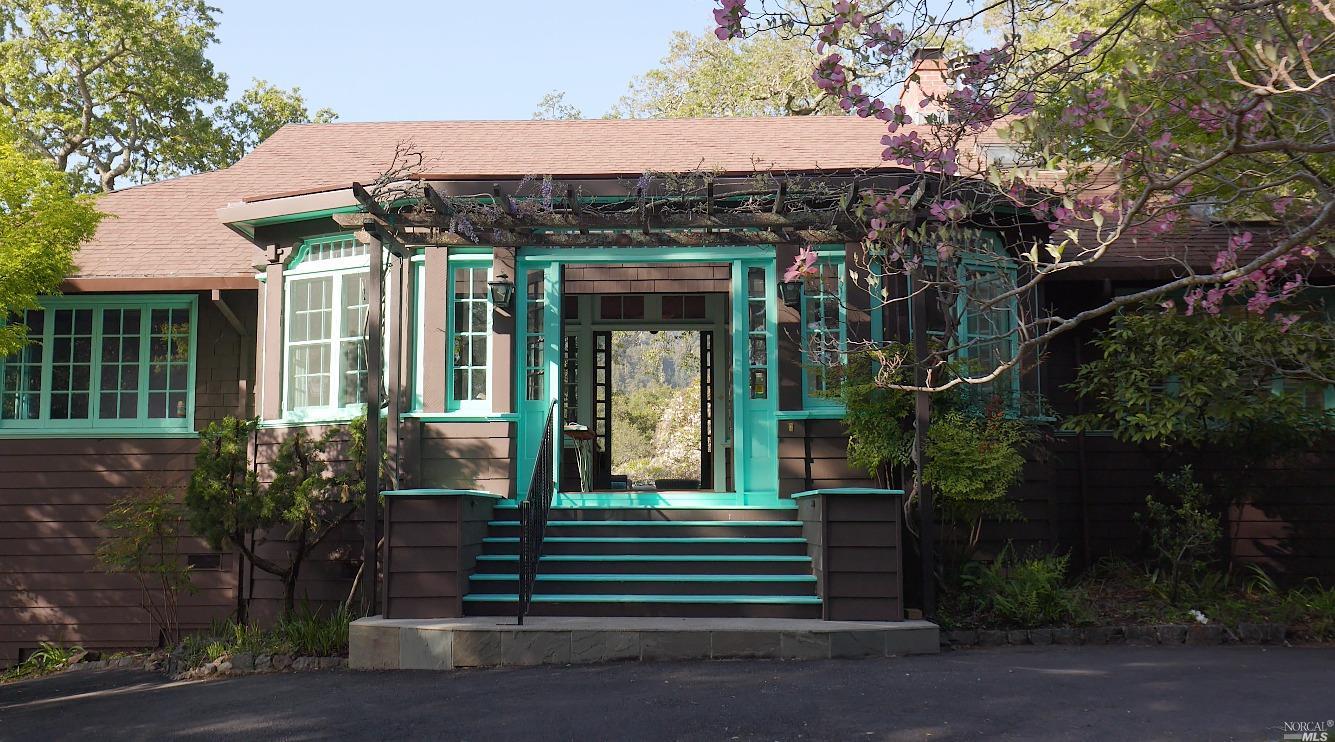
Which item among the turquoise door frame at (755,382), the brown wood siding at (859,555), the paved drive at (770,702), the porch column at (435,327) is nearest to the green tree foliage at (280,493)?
the porch column at (435,327)

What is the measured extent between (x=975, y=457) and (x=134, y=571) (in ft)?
23.7

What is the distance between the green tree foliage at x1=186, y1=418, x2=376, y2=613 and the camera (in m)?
9.15

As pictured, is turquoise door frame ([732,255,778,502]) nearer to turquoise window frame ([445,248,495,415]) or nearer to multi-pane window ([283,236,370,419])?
turquoise window frame ([445,248,495,415])

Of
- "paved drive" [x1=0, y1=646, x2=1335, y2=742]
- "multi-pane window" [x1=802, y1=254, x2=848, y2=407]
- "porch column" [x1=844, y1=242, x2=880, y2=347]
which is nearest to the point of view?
"paved drive" [x1=0, y1=646, x2=1335, y2=742]

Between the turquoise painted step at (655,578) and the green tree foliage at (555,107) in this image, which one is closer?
the turquoise painted step at (655,578)

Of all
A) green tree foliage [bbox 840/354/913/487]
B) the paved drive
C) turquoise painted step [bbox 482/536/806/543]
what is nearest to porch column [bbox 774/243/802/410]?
green tree foliage [bbox 840/354/913/487]

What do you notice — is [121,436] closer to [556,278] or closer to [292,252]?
[292,252]

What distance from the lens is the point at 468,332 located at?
9938 mm

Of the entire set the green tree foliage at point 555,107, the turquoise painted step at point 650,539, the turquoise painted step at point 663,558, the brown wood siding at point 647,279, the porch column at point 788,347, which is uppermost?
the green tree foliage at point 555,107

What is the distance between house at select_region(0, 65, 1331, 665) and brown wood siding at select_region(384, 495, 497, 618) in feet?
0.05

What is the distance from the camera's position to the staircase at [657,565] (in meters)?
8.32

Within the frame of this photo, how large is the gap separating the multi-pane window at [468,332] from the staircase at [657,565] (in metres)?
1.12

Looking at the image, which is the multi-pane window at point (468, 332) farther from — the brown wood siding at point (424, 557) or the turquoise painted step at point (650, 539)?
the brown wood siding at point (424, 557)

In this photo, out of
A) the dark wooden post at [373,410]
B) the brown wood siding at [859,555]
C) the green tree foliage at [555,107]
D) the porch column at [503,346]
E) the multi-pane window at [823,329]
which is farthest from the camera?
the green tree foliage at [555,107]
